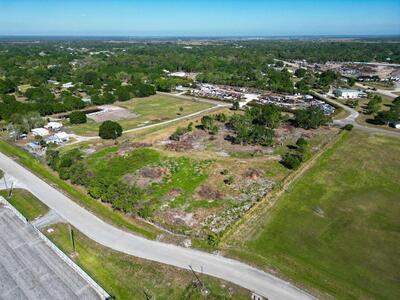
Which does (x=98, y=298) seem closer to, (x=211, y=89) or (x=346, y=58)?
(x=211, y=89)

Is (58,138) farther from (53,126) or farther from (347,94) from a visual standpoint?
(347,94)

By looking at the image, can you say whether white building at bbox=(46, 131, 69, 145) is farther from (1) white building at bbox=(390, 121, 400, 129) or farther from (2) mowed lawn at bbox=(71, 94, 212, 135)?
(1) white building at bbox=(390, 121, 400, 129)

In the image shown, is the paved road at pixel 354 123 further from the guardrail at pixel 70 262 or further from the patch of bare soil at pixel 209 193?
the guardrail at pixel 70 262

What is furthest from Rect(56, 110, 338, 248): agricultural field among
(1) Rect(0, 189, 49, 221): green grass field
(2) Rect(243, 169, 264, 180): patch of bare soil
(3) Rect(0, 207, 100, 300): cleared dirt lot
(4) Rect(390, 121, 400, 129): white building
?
(4) Rect(390, 121, 400, 129): white building

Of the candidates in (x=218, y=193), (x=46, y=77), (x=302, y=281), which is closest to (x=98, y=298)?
(x=302, y=281)

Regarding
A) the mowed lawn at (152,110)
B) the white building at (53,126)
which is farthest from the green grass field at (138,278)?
the white building at (53,126)
